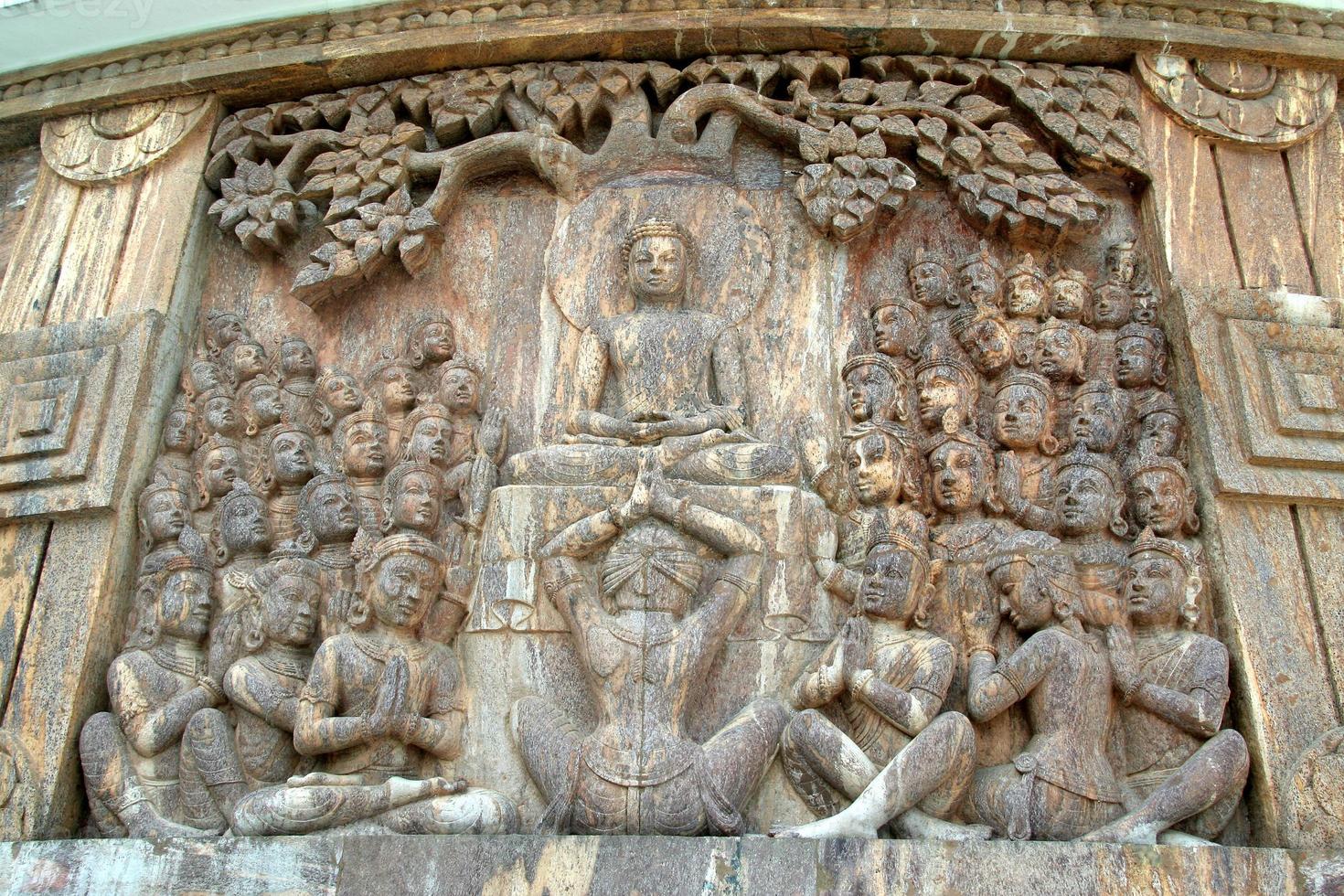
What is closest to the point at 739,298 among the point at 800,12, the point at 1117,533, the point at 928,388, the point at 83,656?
the point at 928,388

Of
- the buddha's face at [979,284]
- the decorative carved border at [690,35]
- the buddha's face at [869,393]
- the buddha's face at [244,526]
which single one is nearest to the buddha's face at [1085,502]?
the buddha's face at [869,393]

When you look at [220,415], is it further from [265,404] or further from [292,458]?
[292,458]

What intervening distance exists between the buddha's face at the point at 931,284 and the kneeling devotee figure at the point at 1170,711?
146cm

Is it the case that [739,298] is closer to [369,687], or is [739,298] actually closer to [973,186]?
[973,186]

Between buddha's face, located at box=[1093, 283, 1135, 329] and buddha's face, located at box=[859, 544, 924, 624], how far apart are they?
158cm

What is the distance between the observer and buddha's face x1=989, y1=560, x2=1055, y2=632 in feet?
17.0

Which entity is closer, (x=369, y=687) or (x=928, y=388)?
(x=369, y=687)

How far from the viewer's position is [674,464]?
557 cm

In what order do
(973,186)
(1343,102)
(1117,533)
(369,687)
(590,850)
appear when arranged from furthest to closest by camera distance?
(1343,102) < (973,186) < (1117,533) < (369,687) < (590,850)

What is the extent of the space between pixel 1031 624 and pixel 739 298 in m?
2.05

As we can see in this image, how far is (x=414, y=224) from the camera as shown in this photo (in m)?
6.26

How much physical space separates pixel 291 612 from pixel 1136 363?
376 centimetres

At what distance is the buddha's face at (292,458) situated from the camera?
19.0 feet

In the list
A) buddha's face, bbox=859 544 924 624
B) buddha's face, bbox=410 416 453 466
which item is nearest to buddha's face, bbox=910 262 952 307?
buddha's face, bbox=859 544 924 624
